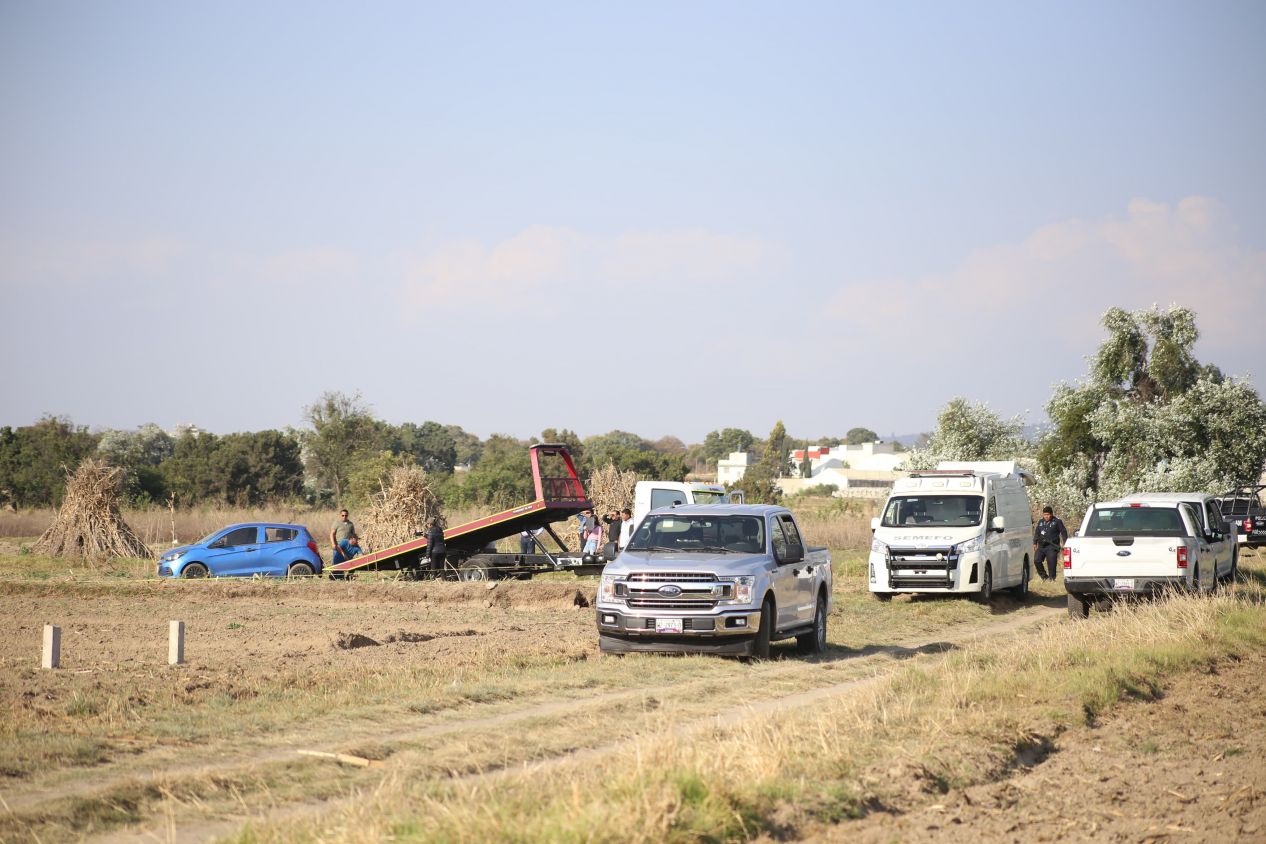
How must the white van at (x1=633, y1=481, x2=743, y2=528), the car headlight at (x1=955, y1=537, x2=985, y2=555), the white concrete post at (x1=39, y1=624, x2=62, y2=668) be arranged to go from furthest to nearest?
the white van at (x1=633, y1=481, x2=743, y2=528) < the car headlight at (x1=955, y1=537, x2=985, y2=555) < the white concrete post at (x1=39, y1=624, x2=62, y2=668)

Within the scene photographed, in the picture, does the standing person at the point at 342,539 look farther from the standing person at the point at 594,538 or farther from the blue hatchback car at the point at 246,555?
the standing person at the point at 594,538

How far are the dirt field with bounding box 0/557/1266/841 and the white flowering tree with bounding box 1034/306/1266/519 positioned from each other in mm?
30378

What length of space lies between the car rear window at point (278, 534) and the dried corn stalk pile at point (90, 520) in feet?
24.4

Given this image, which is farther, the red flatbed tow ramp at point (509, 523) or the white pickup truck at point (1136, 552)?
the red flatbed tow ramp at point (509, 523)

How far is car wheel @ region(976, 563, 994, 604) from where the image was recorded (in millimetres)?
24000

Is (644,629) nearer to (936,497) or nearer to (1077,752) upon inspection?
(1077,752)

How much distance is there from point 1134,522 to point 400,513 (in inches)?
853

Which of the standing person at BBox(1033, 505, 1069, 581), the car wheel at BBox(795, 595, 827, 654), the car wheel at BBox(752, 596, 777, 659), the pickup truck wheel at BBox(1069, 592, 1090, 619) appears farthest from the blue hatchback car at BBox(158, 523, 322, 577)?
the car wheel at BBox(752, 596, 777, 659)

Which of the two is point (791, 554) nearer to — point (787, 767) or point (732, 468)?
point (787, 767)

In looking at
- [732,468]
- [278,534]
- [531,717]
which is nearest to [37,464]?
[278,534]

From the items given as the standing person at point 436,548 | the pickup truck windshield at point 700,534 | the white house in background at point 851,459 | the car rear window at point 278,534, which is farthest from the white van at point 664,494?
the white house in background at point 851,459

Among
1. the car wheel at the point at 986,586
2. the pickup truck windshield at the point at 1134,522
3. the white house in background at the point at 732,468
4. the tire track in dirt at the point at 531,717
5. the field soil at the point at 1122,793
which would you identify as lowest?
the field soil at the point at 1122,793

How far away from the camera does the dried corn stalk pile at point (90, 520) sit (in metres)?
37.7

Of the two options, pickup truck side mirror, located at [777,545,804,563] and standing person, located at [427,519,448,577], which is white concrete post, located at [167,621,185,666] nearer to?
pickup truck side mirror, located at [777,545,804,563]
